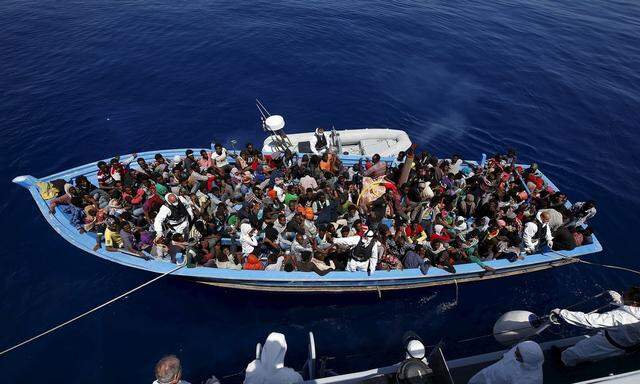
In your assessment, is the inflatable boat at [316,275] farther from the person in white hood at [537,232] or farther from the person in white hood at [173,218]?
the person in white hood at [173,218]

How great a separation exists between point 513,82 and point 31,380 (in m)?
32.2

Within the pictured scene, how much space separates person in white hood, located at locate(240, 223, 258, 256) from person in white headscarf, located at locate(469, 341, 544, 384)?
671 cm

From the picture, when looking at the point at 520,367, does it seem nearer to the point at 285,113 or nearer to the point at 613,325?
the point at 613,325

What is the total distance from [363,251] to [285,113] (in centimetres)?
1465

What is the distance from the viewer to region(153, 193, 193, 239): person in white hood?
9.72 m

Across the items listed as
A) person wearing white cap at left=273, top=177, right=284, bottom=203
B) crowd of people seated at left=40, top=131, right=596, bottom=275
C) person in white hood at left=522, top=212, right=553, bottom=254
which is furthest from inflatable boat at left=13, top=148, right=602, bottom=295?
person wearing white cap at left=273, top=177, right=284, bottom=203

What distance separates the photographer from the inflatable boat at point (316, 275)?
977 cm

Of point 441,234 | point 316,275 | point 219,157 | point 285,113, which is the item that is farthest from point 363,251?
point 285,113

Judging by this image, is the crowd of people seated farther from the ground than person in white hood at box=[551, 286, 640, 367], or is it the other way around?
person in white hood at box=[551, 286, 640, 367]

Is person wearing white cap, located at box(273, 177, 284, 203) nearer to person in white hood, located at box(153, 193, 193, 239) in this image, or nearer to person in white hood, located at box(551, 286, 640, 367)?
person in white hood, located at box(153, 193, 193, 239)

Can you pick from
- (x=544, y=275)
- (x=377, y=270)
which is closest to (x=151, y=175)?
(x=377, y=270)

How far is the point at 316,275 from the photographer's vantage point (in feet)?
32.0

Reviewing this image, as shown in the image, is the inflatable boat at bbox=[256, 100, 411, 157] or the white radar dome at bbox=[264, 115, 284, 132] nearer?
Answer: the white radar dome at bbox=[264, 115, 284, 132]

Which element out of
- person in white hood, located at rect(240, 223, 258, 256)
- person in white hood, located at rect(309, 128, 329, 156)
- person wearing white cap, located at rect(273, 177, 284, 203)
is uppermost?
person in white hood, located at rect(309, 128, 329, 156)
